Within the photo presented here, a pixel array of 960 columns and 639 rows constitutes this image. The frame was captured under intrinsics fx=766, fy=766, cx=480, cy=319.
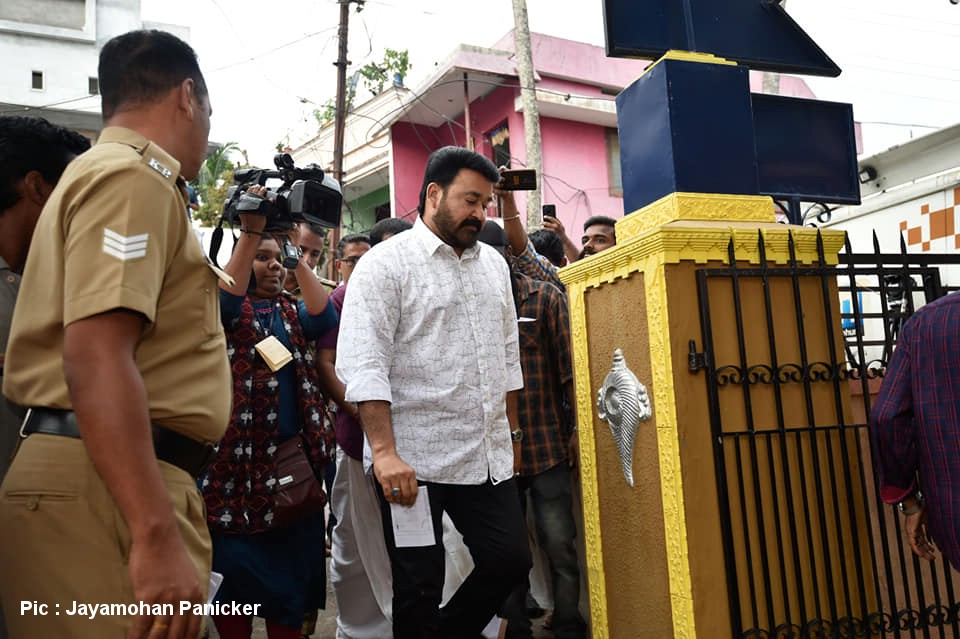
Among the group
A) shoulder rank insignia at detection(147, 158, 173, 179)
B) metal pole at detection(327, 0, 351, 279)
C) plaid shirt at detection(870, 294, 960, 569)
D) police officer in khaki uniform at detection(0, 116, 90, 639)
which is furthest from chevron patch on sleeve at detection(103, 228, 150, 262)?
metal pole at detection(327, 0, 351, 279)

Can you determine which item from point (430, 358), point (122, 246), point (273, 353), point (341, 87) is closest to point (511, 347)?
point (430, 358)

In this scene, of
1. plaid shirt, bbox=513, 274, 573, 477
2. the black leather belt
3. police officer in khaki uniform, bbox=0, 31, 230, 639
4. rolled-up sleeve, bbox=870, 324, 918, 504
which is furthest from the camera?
plaid shirt, bbox=513, 274, 573, 477

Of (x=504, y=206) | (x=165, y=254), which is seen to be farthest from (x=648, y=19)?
(x=165, y=254)

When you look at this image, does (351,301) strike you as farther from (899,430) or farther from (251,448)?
(899,430)

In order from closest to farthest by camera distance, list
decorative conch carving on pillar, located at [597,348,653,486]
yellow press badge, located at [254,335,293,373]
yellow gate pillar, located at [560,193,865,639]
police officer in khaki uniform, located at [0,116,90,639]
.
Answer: police officer in khaki uniform, located at [0,116,90,639] → yellow gate pillar, located at [560,193,865,639] → decorative conch carving on pillar, located at [597,348,653,486] → yellow press badge, located at [254,335,293,373]

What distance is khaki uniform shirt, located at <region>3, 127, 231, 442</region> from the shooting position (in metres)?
1.44

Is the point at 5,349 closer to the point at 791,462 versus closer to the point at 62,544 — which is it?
the point at 62,544

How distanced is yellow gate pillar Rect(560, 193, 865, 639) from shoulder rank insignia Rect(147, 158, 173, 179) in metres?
1.80

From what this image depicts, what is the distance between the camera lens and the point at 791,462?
9.65ft

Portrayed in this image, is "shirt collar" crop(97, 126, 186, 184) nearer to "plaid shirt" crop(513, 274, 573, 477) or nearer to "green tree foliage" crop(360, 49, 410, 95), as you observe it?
"plaid shirt" crop(513, 274, 573, 477)

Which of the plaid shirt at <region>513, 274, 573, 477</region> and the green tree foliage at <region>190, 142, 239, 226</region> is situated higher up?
the green tree foliage at <region>190, 142, 239, 226</region>

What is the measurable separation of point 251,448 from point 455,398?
3.10ft

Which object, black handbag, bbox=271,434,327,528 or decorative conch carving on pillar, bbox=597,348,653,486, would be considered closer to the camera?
decorative conch carving on pillar, bbox=597,348,653,486

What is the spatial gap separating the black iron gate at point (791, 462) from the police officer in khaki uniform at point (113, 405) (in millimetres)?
1871
